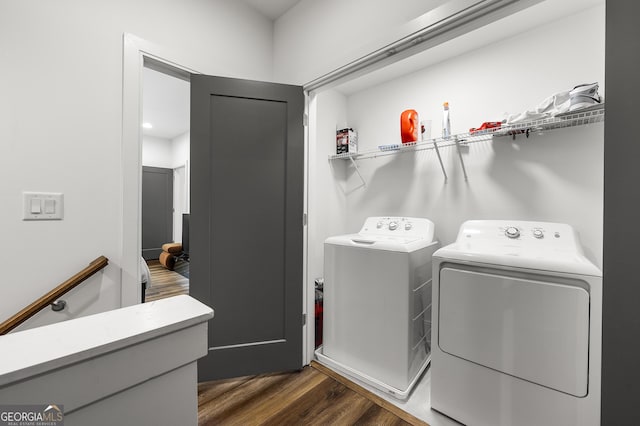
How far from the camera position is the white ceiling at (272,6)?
2.02m

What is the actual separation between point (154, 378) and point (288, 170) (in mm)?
1502

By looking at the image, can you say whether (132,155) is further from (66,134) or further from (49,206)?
(49,206)

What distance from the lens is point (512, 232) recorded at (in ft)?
5.65

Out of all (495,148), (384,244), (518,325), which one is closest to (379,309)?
(384,244)

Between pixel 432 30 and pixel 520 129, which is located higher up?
pixel 432 30

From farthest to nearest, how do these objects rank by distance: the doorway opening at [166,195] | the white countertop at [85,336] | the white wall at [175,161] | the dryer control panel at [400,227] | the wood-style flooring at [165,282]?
the white wall at [175,161]
the doorway opening at [166,195]
the wood-style flooring at [165,282]
the dryer control panel at [400,227]
the white countertop at [85,336]

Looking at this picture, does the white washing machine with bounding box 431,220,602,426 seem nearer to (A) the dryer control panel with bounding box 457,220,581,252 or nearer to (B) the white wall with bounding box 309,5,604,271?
(A) the dryer control panel with bounding box 457,220,581,252

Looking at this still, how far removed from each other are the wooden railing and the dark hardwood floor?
0.97m

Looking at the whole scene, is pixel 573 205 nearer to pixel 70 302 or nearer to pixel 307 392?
pixel 307 392

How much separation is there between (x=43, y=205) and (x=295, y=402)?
1721 mm

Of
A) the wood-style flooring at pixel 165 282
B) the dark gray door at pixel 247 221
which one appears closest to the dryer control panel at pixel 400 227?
the dark gray door at pixel 247 221

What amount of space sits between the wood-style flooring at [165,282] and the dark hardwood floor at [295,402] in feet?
7.01

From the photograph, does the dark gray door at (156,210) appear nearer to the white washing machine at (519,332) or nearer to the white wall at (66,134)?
the white wall at (66,134)

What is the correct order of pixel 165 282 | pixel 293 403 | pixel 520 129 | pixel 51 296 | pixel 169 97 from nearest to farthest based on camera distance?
pixel 51 296 < pixel 293 403 < pixel 520 129 < pixel 169 97 < pixel 165 282
